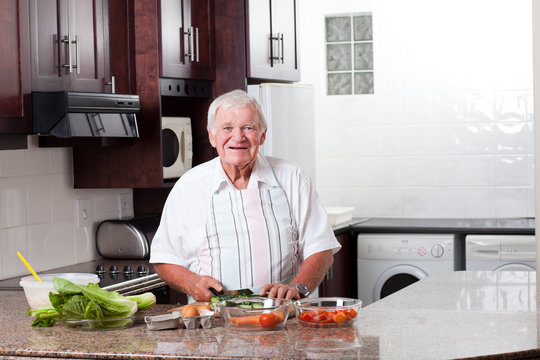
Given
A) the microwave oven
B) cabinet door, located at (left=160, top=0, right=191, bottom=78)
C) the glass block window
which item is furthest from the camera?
the glass block window

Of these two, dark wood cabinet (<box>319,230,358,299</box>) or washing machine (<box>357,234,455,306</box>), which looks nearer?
dark wood cabinet (<box>319,230,358,299</box>)

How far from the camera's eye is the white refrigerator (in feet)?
14.7

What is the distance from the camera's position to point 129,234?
13.4 ft

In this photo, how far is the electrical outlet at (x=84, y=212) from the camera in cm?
408

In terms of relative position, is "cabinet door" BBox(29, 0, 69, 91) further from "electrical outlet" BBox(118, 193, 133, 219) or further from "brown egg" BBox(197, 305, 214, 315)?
"brown egg" BBox(197, 305, 214, 315)

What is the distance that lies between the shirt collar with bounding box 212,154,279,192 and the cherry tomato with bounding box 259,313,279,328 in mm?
756

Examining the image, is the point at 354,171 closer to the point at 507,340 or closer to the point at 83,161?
the point at 83,161

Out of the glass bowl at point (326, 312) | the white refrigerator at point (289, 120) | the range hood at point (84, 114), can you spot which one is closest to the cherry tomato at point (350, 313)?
the glass bowl at point (326, 312)

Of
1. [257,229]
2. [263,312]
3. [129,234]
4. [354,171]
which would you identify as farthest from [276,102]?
[263,312]

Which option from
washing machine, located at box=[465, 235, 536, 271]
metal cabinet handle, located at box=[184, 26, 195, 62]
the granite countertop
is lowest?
washing machine, located at box=[465, 235, 536, 271]

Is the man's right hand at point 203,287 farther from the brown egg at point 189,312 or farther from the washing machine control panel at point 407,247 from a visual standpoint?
the washing machine control panel at point 407,247

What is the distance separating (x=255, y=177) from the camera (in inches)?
112

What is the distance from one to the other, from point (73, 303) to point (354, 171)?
382cm

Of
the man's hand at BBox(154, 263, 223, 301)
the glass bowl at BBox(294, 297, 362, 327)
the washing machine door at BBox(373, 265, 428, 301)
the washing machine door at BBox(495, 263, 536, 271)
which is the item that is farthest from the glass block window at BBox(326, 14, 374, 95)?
the glass bowl at BBox(294, 297, 362, 327)
